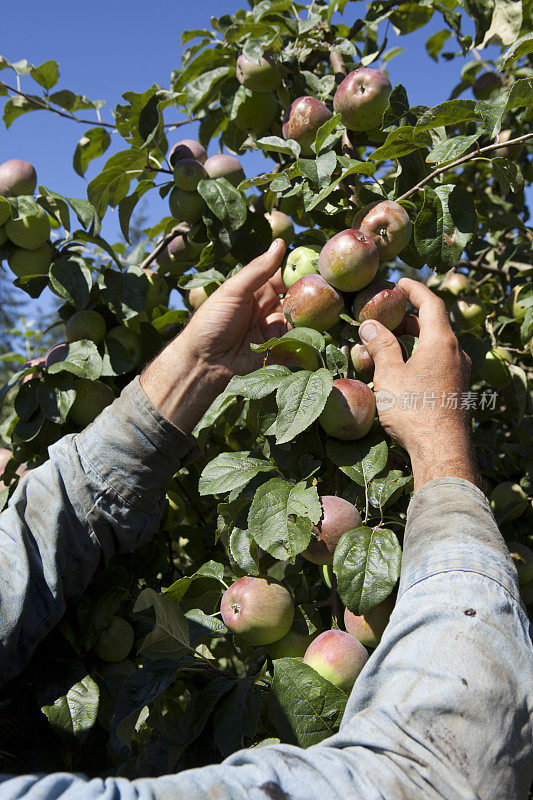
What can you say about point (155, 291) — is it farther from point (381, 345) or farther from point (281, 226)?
point (381, 345)

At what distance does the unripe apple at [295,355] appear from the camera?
124cm

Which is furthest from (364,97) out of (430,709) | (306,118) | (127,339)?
(430,709)

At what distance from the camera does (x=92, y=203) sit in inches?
64.8

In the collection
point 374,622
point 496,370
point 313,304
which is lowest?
point 374,622

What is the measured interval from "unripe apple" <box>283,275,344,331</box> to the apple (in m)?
0.62

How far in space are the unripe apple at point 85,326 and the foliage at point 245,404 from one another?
5 cm

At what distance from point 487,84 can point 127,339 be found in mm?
1522

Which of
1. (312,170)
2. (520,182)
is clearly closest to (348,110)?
(312,170)

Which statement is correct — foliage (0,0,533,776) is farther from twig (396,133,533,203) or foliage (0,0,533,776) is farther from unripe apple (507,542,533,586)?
unripe apple (507,542,533,586)

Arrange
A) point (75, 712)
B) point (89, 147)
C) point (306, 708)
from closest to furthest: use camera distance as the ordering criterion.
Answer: point (306, 708)
point (75, 712)
point (89, 147)

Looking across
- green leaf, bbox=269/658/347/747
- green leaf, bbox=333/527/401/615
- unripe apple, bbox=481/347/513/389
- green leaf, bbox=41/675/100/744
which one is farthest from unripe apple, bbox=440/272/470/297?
green leaf, bbox=41/675/100/744

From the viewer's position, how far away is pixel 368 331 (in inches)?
48.1

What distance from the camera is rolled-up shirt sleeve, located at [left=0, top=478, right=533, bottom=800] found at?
72cm

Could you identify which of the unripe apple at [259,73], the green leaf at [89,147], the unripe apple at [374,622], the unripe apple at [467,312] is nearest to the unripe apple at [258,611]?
the unripe apple at [374,622]
